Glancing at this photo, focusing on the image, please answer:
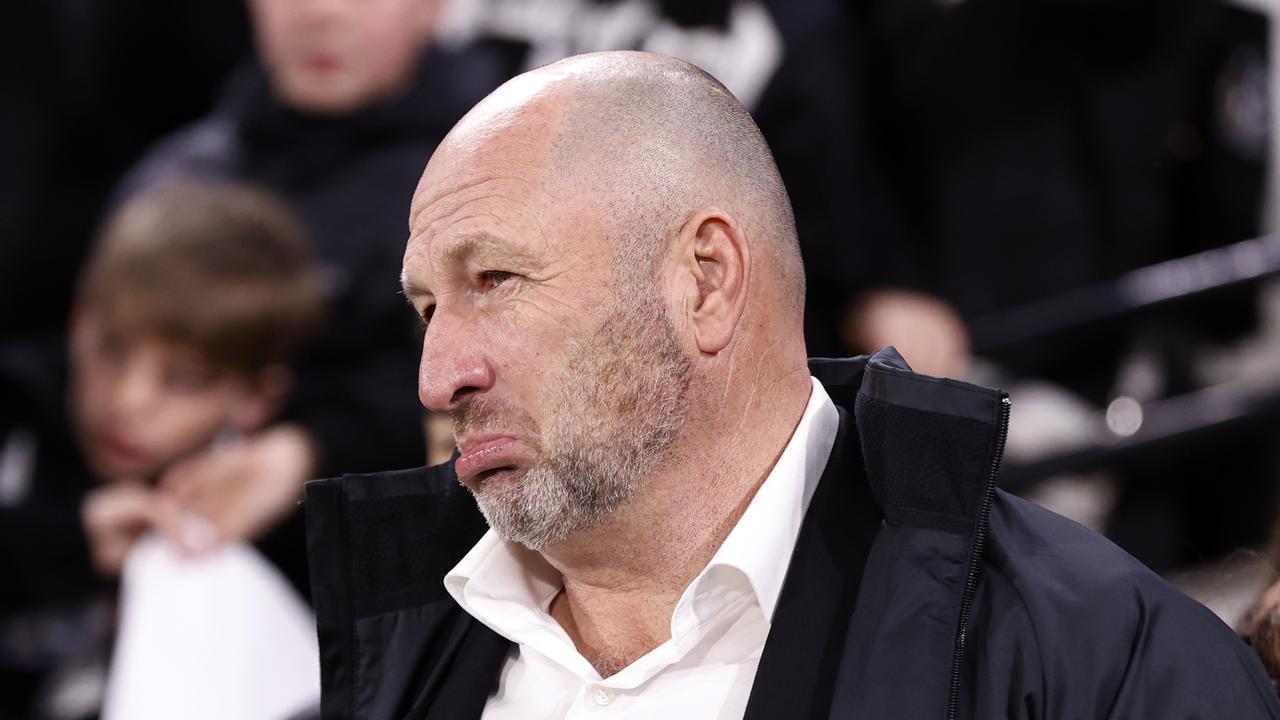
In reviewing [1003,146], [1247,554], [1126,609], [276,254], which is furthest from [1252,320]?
[1126,609]

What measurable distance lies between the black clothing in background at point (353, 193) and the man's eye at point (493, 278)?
1.58 m

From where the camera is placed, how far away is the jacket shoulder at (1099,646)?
1145 mm

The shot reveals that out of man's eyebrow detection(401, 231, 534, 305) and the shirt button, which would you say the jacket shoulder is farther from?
man's eyebrow detection(401, 231, 534, 305)

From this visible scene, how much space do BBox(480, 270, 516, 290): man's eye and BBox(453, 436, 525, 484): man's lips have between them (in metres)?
0.15

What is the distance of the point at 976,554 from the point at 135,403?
241 centimetres

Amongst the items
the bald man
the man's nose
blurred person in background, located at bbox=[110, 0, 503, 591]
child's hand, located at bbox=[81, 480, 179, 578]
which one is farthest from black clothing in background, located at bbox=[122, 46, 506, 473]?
the man's nose

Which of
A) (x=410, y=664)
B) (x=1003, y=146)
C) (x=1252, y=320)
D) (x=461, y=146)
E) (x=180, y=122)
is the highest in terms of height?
(x=180, y=122)

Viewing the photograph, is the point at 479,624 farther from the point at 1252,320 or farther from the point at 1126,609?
the point at 1252,320

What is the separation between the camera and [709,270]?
142 centimetres

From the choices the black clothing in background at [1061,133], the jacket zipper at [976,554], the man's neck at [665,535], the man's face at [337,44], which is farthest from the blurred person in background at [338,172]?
the jacket zipper at [976,554]

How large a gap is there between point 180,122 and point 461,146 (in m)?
2.23

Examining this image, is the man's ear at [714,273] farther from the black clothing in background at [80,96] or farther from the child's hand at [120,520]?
the black clothing in background at [80,96]

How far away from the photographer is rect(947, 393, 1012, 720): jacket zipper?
1179 mm

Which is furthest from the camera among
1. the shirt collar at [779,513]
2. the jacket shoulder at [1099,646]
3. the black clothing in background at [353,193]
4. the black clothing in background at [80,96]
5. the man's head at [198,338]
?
the black clothing in background at [80,96]
